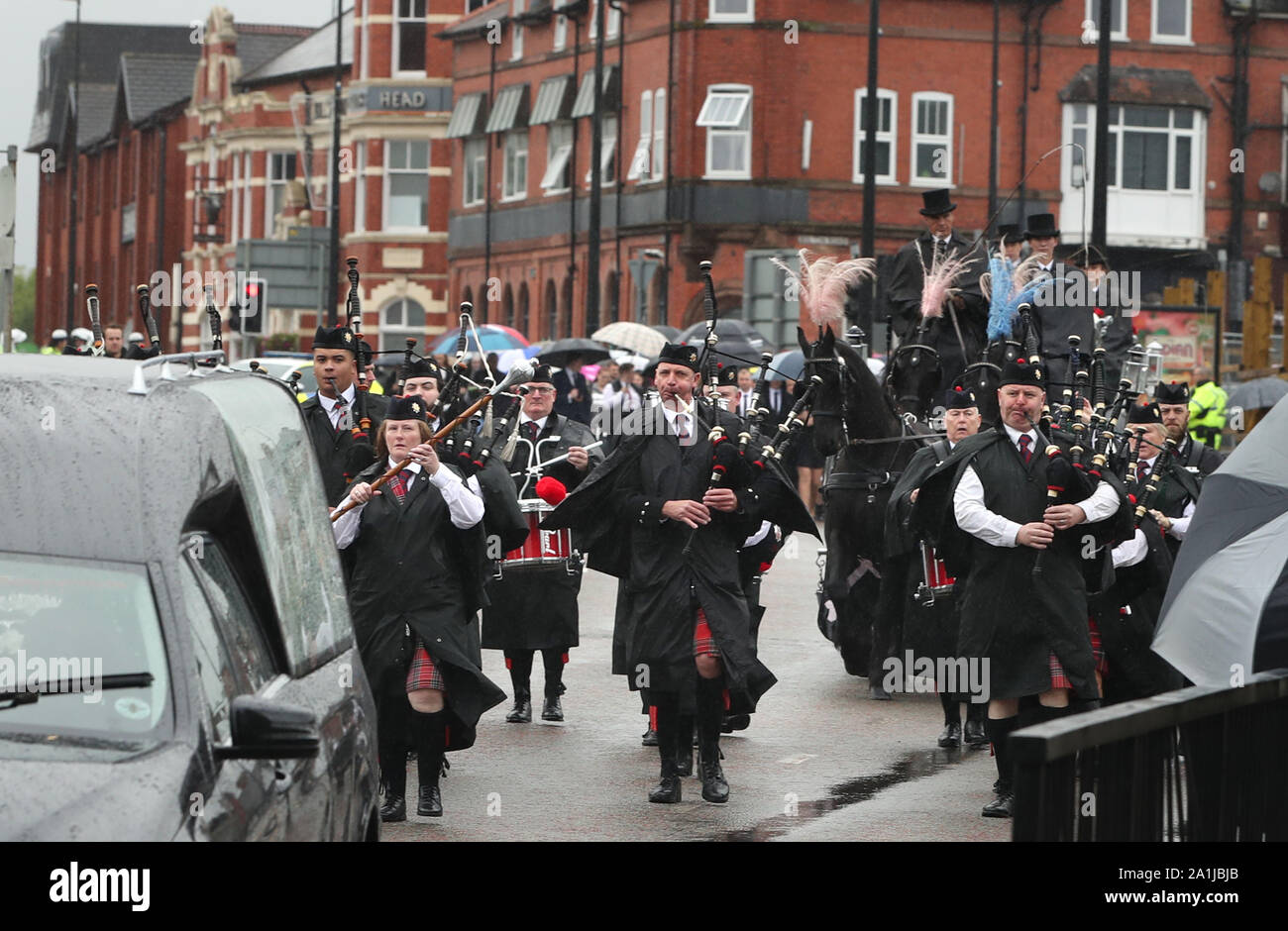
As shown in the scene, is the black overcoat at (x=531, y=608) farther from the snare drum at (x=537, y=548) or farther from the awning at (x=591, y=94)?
the awning at (x=591, y=94)

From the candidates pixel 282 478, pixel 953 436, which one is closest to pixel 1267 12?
pixel 953 436

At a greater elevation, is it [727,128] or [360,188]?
[360,188]

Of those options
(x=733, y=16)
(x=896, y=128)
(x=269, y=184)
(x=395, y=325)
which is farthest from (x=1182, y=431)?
(x=269, y=184)

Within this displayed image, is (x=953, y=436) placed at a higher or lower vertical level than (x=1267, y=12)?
lower

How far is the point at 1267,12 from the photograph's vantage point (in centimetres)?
5788

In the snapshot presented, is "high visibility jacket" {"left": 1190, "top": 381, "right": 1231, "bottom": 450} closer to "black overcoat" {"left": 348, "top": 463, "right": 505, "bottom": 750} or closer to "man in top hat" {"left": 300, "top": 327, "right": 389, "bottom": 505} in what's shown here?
"man in top hat" {"left": 300, "top": 327, "right": 389, "bottom": 505}

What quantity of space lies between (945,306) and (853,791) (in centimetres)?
543

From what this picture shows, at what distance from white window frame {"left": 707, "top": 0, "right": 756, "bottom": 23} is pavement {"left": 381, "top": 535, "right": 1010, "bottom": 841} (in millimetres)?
39243

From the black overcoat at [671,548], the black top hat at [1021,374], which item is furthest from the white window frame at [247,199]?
the black top hat at [1021,374]

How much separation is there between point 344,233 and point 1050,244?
2321 inches

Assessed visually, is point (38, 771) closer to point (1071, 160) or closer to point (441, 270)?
point (1071, 160)

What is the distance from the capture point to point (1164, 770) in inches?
266

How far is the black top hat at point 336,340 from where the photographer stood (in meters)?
12.8

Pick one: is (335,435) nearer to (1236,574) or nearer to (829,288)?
(829,288)
